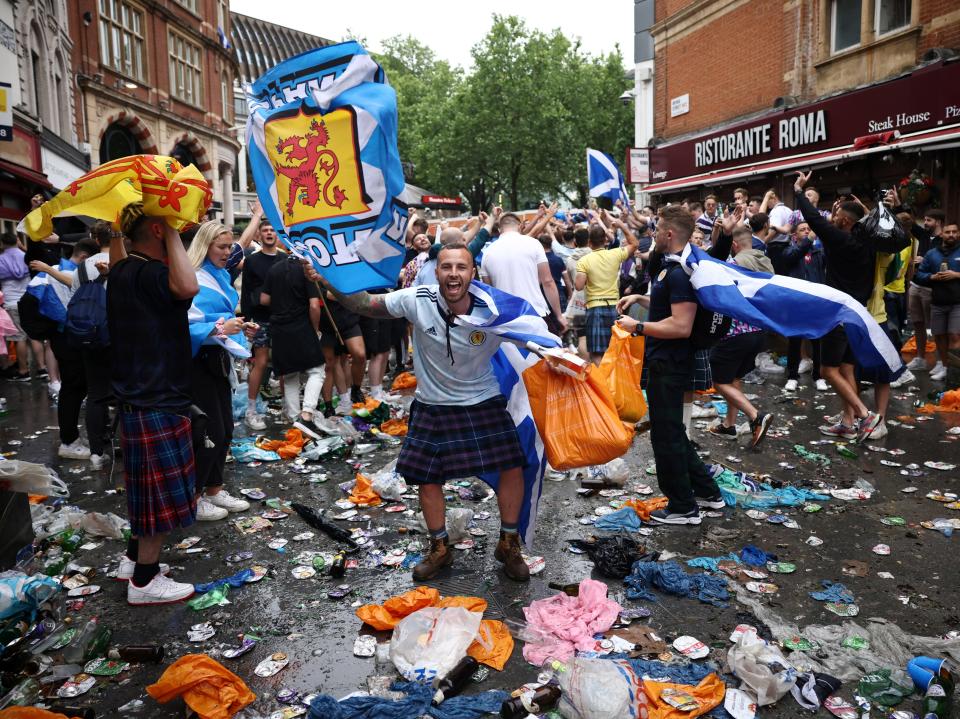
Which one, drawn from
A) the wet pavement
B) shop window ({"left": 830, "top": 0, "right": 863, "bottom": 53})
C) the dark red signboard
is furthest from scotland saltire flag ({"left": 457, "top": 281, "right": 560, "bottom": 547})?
shop window ({"left": 830, "top": 0, "right": 863, "bottom": 53})

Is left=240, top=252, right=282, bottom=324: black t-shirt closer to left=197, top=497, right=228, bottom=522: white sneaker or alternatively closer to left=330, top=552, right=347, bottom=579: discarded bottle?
left=197, top=497, right=228, bottom=522: white sneaker

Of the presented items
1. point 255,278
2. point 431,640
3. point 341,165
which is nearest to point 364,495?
point 431,640

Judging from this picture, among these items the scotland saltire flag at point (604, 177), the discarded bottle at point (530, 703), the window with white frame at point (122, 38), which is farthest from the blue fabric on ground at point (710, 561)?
the window with white frame at point (122, 38)

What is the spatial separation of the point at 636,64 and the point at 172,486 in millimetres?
23630

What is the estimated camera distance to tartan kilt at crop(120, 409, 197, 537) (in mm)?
3781

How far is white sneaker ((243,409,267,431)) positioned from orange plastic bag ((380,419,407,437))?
128 centimetres

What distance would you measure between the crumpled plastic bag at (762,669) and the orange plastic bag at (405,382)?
6.74 m

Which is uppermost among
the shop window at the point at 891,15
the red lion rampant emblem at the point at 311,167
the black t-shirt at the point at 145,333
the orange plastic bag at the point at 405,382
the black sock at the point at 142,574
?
the shop window at the point at 891,15

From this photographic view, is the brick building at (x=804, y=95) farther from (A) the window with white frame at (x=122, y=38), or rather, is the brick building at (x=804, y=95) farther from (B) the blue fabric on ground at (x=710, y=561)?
(A) the window with white frame at (x=122, y=38)

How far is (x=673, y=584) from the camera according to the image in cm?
399

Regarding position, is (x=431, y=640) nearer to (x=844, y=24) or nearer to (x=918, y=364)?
(x=918, y=364)

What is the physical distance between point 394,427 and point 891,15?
43.1 ft

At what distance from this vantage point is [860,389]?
28.6ft

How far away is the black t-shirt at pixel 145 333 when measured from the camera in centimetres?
366
